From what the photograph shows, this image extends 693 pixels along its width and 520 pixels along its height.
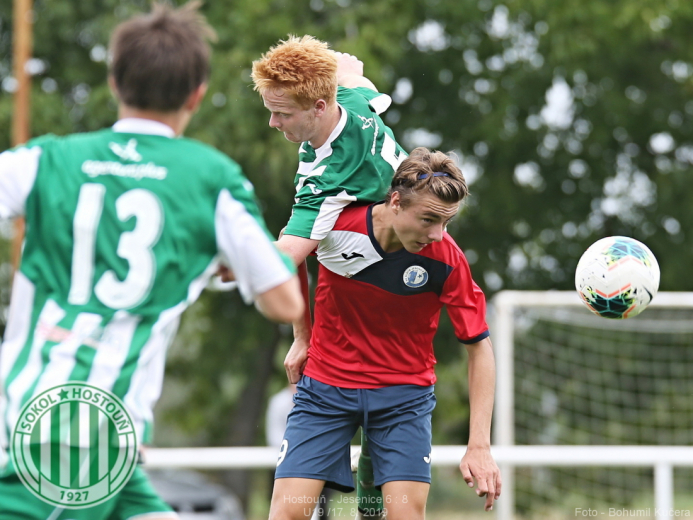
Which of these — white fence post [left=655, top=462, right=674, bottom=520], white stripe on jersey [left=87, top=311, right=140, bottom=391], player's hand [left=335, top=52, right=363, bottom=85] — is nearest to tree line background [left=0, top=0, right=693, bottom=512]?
white fence post [left=655, top=462, right=674, bottom=520]

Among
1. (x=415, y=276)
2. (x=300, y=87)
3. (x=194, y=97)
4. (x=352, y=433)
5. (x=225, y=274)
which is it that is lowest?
(x=352, y=433)

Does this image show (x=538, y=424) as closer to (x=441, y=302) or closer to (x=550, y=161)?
(x=550, y=161)

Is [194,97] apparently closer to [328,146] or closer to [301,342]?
[328,146]

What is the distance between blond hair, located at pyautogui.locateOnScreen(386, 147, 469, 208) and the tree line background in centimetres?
916

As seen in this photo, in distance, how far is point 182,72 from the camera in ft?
8.26

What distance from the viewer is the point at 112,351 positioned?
8.17ft

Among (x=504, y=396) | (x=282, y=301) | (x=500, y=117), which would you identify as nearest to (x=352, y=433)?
(x=282, y=301)

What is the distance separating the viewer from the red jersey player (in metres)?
4.13

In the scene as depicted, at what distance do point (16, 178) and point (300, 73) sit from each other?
5.78ft

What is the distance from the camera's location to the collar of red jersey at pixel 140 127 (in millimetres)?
2566

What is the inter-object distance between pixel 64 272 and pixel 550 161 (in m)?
13.2

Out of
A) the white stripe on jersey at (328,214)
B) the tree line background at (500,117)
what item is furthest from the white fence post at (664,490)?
the tree line background at (500,117)

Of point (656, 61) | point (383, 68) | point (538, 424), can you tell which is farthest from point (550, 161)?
point (538, 424)

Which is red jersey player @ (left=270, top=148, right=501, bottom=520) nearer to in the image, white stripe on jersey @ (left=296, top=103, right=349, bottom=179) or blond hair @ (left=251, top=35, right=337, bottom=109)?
white stripe on jersey @ (left=296, top=103, right=349, bottom=179)
